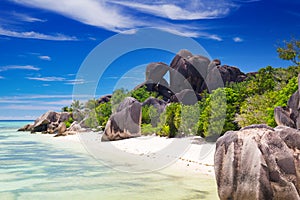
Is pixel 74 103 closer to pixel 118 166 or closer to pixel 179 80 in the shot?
pixel 179 80

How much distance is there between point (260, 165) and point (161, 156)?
8.51m

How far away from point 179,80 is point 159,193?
35.6m

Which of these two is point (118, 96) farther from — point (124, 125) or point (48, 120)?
point (124, 125)

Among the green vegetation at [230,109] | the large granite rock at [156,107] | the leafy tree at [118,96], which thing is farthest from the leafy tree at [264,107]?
the leafy tree at [118,96]

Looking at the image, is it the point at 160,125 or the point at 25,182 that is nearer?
the point at 25,182

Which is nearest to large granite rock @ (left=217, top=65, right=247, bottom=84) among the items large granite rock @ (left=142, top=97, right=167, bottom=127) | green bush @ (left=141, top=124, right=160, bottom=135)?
large granite rock @ (left=142, top=97, right=167, bottom=127)

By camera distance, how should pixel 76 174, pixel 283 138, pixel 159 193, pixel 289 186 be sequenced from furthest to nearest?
1. pixel 76 174
2. pixel 159 193
3. pixel 283 138
4. pixel 289 186

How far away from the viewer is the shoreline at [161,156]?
36.0 feet

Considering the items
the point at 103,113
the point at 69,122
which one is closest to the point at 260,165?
the point at 103,113

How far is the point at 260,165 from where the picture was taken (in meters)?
5.45

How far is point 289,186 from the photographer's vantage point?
17.7ft

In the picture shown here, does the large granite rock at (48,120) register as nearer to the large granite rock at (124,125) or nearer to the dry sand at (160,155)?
the large granite rock at (124,125)

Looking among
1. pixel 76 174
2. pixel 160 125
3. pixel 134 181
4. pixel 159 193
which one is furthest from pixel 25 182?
pixel 160 125

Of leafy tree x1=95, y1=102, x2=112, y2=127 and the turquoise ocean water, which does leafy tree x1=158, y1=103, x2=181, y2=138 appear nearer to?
the turquoise ocean water
